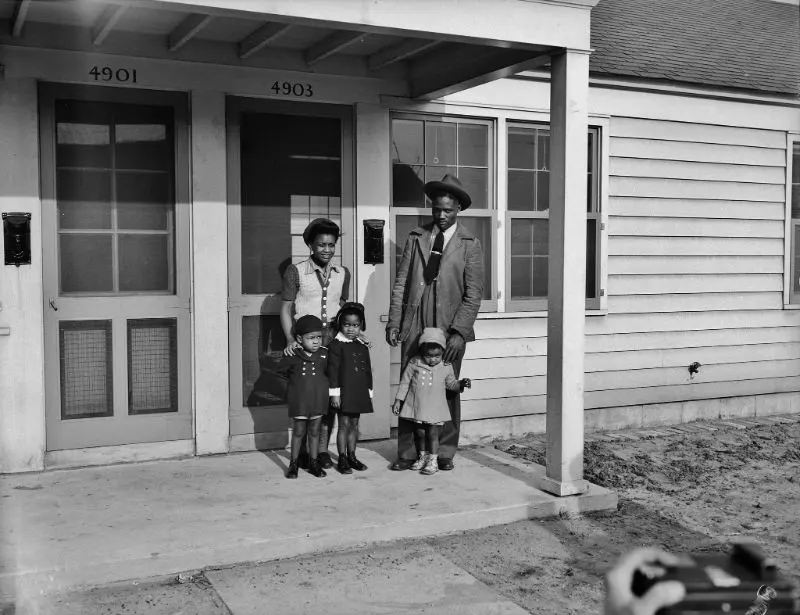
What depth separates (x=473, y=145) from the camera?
7.61 metres

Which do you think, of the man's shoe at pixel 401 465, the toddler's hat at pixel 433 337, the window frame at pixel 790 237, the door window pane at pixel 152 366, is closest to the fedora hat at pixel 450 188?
the toddler's hat at pixel 433 337

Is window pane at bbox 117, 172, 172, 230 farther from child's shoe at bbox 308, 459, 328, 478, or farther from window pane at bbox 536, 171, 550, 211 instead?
window pane at bbox 536, 171, 550, 211

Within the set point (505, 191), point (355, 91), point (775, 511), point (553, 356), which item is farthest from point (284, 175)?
point (775, 511)

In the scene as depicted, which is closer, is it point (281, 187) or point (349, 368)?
point (349, 368)

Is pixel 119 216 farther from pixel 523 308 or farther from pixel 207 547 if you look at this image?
pixel 523 308

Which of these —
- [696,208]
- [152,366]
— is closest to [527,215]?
[696,208]

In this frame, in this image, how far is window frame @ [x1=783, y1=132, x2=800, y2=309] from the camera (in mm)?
9305

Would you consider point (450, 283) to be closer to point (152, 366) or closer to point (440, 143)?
point (440, 143)

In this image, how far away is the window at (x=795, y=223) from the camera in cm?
946

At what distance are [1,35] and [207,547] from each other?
3.54 metres

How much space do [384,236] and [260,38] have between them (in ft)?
6.03

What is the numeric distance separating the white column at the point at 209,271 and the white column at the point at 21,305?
1.04 metres

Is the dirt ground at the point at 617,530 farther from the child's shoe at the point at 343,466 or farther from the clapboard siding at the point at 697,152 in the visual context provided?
the clapboard siding at the point at 697,152

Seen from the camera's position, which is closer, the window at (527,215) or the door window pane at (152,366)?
the door window pane at (152,366)
